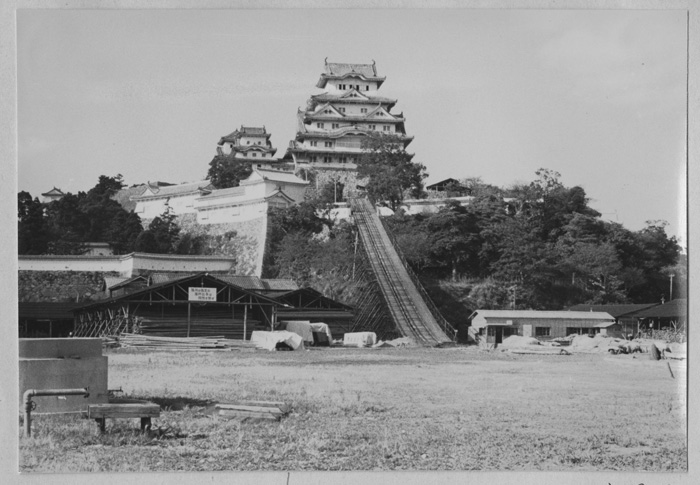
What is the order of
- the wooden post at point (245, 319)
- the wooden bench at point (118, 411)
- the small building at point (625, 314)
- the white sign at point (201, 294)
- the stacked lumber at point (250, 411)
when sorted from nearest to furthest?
1. the wooden bench at point (118, 411)
2. the stacked lumber at point (250, 411)
3. the white sign at point (201, 294)
4. the wooden post at point (245, 319)
5. the small building at point (625, 314)

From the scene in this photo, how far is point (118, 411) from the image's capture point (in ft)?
28.1

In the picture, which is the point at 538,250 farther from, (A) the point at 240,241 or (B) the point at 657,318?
(A) the point at 240,241

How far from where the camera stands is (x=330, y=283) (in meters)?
25.2

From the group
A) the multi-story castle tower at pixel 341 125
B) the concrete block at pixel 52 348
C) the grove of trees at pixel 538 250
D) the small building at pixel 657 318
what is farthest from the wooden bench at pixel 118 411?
the multi-story castle tower at pixel 341 125

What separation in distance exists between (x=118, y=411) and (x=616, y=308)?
630 inches

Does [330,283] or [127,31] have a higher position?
[127,31]

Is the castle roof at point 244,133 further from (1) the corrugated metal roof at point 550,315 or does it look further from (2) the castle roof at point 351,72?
(1) the corrugated metal roof at point 550,315

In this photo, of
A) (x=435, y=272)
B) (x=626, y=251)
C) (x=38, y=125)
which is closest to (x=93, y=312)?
(x=38, y=125)

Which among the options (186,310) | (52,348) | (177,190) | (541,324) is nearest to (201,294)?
(186,310)

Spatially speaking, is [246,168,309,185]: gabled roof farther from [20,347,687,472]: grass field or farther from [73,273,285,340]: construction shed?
[20,347,687,472]: grass field

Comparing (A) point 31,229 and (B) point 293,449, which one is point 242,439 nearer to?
(B) point 293,449

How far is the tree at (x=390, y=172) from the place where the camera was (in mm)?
28923

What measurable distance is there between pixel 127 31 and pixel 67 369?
266 inches

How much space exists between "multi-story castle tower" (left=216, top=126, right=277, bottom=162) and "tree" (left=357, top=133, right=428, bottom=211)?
23.3 feet
